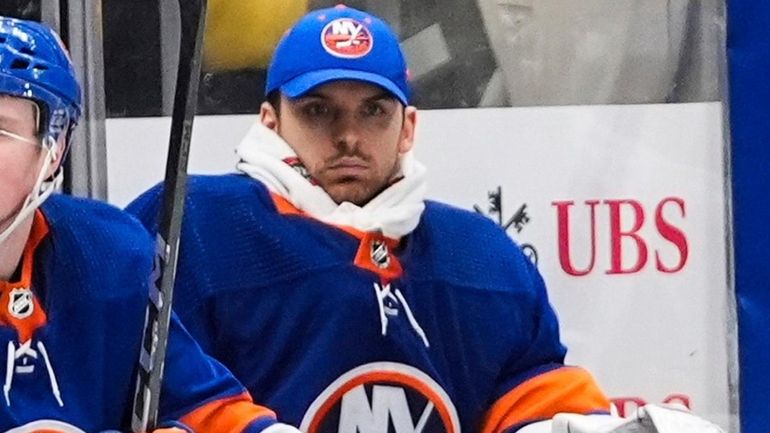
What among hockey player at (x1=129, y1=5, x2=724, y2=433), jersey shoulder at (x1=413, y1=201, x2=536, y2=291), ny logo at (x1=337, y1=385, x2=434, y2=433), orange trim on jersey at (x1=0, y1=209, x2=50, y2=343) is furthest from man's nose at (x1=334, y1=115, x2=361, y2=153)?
orange trim on jersey at (x1=0, y1=209, x2=50, y2=343)

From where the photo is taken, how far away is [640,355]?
1707 millimetres

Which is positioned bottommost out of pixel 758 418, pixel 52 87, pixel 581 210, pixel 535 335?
pixel 758 418

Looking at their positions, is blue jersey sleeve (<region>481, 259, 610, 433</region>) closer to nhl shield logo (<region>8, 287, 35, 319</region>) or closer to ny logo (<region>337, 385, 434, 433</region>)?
ny logo (<region>337, 385, 434, 433</region>)

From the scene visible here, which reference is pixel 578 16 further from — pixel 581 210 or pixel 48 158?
pixel 48 158

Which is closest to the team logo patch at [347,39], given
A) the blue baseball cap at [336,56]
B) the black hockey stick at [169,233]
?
the blue baseball cap at [336,56]

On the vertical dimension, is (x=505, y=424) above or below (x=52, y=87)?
below

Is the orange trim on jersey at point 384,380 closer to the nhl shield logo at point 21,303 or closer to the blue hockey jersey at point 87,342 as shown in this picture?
the blue hockey jersey at point 87,342

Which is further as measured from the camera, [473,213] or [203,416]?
[473,213]

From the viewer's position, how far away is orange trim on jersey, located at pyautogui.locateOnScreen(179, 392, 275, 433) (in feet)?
4.45

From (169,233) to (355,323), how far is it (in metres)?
0.26

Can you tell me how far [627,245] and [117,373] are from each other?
599mm

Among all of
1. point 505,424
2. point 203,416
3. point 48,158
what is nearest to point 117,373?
point 203,416

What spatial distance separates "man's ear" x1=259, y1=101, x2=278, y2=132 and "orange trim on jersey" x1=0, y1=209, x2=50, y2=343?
12.7 inches

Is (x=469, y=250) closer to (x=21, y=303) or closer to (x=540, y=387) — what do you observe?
(x=540, y=387)
